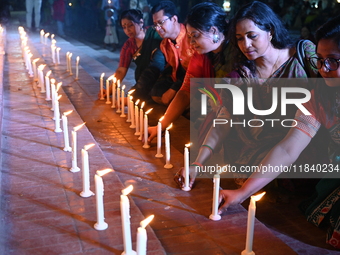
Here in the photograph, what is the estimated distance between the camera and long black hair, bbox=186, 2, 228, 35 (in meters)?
3.41

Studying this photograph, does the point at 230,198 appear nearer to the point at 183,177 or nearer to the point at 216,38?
the point at 183,177

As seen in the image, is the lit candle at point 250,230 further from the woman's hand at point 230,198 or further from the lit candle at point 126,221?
the lit candle at point 126,221

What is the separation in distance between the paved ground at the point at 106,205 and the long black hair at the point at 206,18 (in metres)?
1.10

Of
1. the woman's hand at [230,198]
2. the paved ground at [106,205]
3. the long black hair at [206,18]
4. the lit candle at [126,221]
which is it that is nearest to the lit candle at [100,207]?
the paved ground at [106,205]

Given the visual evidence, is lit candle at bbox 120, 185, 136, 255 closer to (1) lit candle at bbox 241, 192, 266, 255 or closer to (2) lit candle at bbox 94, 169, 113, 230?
(2) lit candle at bbox 94, 169, 113, 230

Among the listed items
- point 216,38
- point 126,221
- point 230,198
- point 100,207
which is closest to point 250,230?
point 230,198

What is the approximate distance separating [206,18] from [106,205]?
1.73m

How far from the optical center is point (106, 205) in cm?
261

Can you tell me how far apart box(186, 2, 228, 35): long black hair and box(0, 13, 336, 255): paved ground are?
3.62 ft

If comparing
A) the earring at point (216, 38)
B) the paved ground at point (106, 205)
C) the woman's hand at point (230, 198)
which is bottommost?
the paved ground at point (106, 205)

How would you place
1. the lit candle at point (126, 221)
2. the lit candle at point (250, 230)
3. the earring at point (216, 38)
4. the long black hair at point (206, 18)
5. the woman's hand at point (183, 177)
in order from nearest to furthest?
the lit candle at point (126, 221) → the lit candle at point (250, 230) → the woman's hand at point (183, 177) → the long black hair at point (206, 18) → the earring at point (216, 38)

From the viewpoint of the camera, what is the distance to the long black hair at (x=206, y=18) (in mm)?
3414

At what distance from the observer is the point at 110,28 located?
41.8 feet

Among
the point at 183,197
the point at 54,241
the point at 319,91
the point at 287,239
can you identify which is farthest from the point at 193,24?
the point at 54,241
